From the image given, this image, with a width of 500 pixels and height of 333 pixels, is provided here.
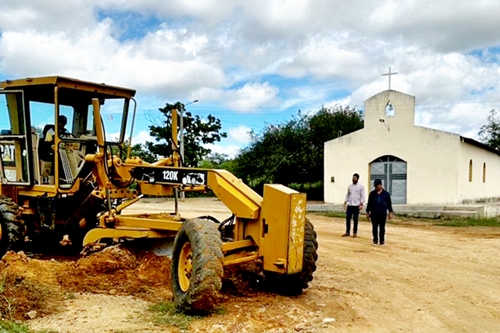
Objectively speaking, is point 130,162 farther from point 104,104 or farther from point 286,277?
point 286,277

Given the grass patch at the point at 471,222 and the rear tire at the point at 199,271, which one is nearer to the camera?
the rear tire at the point at 199,271

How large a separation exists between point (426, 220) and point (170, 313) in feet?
55.4

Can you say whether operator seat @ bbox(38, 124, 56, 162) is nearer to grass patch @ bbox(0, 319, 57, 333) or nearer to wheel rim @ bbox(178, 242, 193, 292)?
wheel rim @ bbox(178, 242, 193, 292)

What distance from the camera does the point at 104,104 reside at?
10422 mm

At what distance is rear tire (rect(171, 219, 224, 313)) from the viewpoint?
613cm

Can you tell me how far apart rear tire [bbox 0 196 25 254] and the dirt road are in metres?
2.60

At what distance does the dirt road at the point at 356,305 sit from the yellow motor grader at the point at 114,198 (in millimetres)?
419

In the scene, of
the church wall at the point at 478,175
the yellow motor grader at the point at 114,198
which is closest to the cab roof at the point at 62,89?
the yellow motor grader at the point at 114,198

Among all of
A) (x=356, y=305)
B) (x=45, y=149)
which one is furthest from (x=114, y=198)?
(x=356, y=305)

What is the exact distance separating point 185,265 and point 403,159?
20.7 meters

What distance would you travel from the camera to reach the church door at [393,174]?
86.1 feet

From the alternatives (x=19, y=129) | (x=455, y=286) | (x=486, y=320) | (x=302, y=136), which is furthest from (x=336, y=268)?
(x=302, y=136)

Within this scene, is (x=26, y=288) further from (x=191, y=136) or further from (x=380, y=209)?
(x=191, y=136)

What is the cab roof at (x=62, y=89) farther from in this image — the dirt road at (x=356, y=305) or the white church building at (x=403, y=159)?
the white church building at (x=403, y=159)
